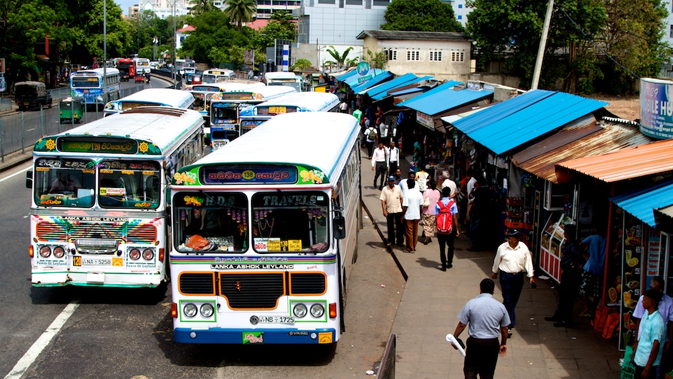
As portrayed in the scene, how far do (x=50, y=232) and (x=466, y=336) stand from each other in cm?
665

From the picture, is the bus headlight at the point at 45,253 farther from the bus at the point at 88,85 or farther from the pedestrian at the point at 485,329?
the bus at the point at 88,85

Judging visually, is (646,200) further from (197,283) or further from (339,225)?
(197,283)

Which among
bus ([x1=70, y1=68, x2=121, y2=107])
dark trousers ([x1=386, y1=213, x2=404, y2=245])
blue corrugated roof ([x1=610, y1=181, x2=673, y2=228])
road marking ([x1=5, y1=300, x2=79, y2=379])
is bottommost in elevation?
road marking ([x1=5, y1=300, x2=79, y2=379])

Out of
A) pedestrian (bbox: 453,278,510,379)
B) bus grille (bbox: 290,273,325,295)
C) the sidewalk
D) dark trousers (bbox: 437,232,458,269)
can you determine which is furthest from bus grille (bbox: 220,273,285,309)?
dark trousers (bbox: 437,232,458,269)

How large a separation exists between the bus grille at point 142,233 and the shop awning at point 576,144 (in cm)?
639

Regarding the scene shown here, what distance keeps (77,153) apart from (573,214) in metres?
8.15

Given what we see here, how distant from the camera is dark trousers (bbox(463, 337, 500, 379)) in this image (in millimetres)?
7887

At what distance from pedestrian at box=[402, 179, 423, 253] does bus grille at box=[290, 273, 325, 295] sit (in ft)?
21.3

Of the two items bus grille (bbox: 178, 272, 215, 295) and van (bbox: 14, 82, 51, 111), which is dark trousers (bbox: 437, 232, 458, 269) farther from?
van (bbox: 14, 82, 51, 111)

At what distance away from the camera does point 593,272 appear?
10.5 meters

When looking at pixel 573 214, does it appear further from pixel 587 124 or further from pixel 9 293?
pixel 9 293

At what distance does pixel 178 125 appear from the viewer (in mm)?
13859

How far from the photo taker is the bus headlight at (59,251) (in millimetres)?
11328

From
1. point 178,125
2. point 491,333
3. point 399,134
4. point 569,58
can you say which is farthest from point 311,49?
point 491,333
